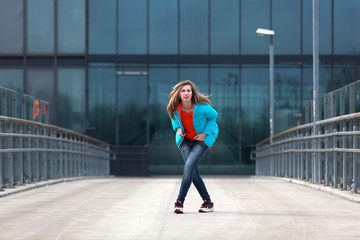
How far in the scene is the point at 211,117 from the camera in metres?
8.45

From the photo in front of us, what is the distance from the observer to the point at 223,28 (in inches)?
1142

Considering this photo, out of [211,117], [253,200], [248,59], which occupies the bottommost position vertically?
[253,200]

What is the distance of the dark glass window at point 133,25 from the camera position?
28.9 m

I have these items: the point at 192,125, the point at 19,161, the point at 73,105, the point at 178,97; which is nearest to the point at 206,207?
the point at 192,125

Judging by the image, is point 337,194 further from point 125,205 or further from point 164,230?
point 164,230

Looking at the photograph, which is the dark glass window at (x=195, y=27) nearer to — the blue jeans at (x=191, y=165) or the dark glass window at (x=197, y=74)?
the dark glass window at (x=197, y=74)

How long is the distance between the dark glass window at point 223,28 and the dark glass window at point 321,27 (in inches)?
110

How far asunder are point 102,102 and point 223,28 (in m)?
5.87

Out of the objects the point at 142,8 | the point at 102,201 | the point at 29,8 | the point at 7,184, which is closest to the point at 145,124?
the point at 142,8

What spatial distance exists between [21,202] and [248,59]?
65.3ft

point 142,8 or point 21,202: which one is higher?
point 142,8

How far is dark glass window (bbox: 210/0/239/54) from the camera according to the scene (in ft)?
94.9

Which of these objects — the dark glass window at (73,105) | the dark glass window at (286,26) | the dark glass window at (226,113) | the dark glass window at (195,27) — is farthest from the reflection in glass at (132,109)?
the dark glass window at (286,26)

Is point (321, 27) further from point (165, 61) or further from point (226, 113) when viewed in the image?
point (165, 61)
